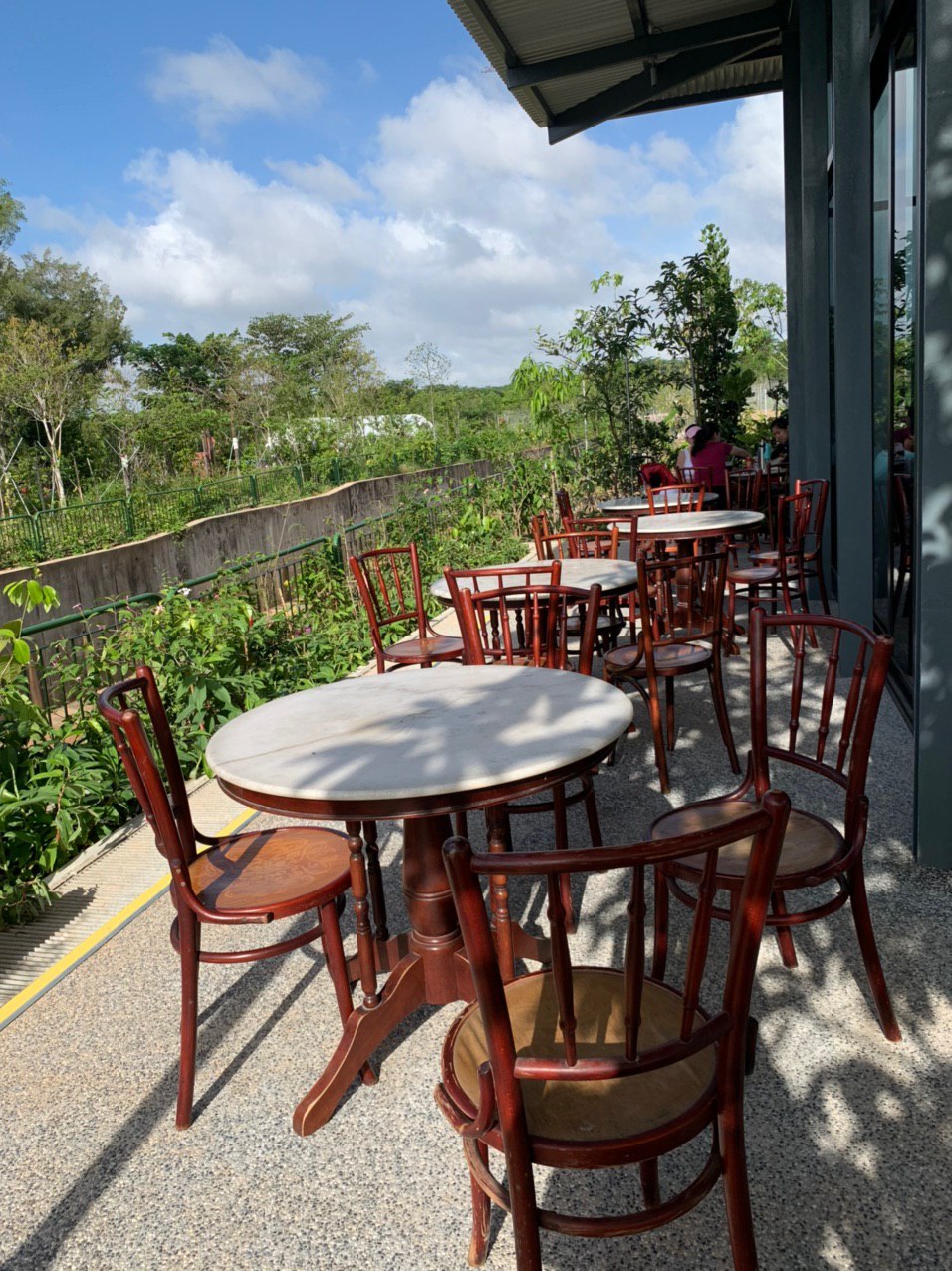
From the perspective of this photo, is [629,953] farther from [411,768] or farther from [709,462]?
[709,462]

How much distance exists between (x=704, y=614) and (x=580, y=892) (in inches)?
64.2

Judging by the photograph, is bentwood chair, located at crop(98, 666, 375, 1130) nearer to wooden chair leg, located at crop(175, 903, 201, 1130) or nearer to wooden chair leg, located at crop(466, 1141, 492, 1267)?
wooden chair leg, located at crop(175, 903, 201, 1130)

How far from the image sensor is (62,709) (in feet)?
16.0

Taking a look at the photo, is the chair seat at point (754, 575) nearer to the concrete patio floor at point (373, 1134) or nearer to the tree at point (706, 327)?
the concrete patio floor at point (373, 1134)

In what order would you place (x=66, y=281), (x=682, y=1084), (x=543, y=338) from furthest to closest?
(x=66, y=281) → (x=543, y=338) → (x=682, y=1084)

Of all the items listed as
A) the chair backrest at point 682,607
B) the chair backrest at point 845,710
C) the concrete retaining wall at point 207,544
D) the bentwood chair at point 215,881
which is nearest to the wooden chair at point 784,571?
the chair backrest at point 682,607

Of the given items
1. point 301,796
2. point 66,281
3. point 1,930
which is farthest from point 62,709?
point 66,281

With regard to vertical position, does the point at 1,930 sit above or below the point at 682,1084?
below

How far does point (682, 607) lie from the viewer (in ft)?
15.8

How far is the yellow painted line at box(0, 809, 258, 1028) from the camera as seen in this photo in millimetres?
2795

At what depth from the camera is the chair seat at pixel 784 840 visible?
2094 millimetres

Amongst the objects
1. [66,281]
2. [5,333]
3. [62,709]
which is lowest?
[62,709]

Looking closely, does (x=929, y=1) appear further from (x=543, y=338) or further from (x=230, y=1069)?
(x=543, y=338)

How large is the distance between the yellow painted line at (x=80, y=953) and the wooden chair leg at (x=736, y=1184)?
6.80 ft
